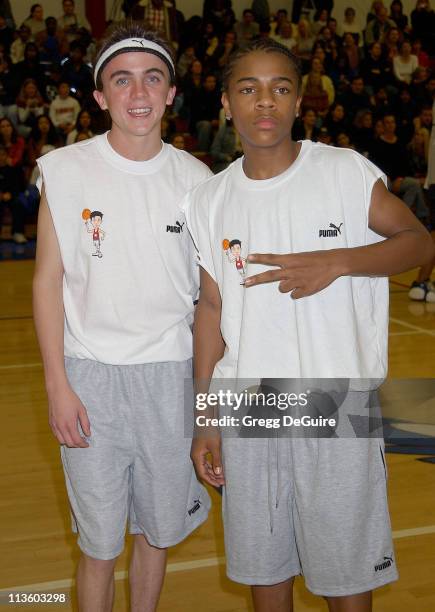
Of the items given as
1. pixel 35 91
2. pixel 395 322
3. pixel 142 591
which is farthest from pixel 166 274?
pixel 35 91

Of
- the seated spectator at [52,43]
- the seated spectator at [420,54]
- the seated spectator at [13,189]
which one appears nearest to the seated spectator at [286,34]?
the seated spectator at [420,54]

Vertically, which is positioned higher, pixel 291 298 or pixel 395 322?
pixel 291 298

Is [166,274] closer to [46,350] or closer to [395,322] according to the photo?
[46,350]

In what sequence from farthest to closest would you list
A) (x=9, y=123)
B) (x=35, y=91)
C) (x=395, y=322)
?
(x=35, y=91)
(x=9, y=123)
(x=395, y=322)

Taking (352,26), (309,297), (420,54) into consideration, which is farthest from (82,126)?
(309,297)

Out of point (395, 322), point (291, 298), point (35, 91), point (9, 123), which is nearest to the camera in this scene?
point (291, 298)

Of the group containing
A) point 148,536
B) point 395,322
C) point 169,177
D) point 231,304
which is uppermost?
point 169,177

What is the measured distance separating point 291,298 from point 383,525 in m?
0.65

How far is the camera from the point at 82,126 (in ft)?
37.4

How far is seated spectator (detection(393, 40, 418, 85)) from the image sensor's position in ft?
48.9

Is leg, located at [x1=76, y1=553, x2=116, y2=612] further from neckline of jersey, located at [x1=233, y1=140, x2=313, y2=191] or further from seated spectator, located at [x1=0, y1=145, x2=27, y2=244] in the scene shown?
seated spectator, located at [x1=0, y1=145, x2=27, y2=244]

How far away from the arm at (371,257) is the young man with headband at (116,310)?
1.65ft

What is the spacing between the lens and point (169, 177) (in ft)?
8.57

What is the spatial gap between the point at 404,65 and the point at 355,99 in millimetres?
1933
